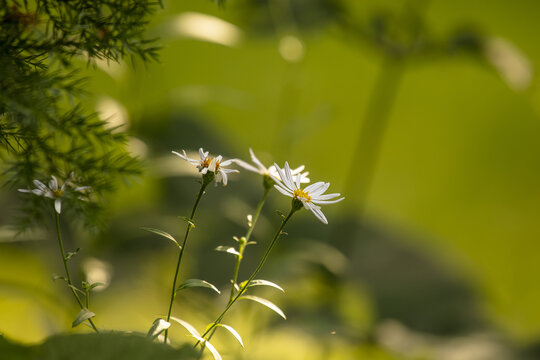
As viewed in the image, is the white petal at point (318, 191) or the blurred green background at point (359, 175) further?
the blurred green background at point (359, 175)

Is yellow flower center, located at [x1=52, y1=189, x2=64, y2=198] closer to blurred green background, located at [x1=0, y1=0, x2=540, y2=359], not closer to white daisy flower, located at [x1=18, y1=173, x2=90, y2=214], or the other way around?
white daisy flower, located at [x1=18, y1=173, x2=90, y2=214]

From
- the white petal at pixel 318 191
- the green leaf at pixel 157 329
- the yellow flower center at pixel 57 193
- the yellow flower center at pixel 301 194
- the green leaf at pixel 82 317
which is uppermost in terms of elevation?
the white petal at pixel 318 191

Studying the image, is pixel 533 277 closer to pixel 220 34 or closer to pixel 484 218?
pixel 484 218

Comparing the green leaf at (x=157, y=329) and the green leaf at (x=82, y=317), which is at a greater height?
the green leaf at (x=157, y=329)

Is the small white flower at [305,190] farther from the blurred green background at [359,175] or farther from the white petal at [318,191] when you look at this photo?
the blurred green background at [359,175]

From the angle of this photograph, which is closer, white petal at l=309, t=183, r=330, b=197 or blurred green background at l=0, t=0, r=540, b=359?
white petal at l=309, t=183, r=330, b=197

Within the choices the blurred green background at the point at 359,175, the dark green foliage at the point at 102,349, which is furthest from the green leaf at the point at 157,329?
the blurred green background at the point at 359,175

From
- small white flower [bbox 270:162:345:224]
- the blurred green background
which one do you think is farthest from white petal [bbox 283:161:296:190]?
the blurred green background

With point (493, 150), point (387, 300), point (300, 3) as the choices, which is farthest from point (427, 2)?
point (387, 300)
